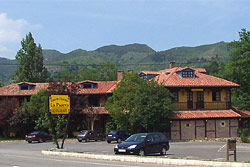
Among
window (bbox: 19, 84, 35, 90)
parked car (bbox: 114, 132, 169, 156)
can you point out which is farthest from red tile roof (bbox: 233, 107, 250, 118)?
Result: window (bbox: 19, 84, 35, 90)

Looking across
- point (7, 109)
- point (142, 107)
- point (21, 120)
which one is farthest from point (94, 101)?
point (142, 107)

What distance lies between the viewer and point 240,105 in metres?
50.3

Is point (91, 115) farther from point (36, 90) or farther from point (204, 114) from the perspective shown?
point (204, 114)

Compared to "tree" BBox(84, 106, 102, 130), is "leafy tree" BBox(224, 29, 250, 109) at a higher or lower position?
higher

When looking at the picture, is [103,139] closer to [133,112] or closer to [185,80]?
[133,112]

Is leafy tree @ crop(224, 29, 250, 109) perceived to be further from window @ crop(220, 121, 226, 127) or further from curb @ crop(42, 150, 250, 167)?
curb @ crop(42, 150, 250, 167)

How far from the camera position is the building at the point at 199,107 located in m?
43.6

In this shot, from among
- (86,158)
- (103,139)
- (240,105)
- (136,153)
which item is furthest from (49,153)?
(240,105)

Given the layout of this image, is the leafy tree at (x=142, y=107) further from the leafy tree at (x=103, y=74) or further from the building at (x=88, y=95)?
the leafy tree at (x=103, y=74)

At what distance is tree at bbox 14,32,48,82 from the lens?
7431cm

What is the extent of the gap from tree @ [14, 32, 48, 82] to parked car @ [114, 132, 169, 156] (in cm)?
5421

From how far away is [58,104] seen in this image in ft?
94.2

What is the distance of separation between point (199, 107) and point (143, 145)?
25038mm

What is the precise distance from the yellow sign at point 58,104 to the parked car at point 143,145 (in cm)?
713
